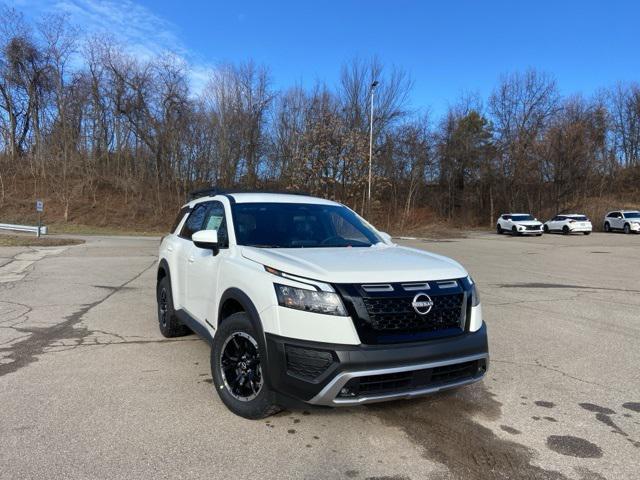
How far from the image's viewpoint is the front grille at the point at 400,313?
3324mm

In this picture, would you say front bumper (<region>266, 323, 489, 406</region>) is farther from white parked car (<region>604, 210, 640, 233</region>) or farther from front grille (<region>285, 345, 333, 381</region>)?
white parked car (<region>604, 210, 640, 233</region>)

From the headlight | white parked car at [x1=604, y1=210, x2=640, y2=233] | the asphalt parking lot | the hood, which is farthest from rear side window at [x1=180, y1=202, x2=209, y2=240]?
white parked car at [x1=604, y1=210, x2=640, y2=233]

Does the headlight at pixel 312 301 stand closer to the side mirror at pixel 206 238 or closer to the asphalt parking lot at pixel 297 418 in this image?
the asphalt parking lot at pixel 297 418

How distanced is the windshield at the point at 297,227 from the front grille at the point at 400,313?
4.08 ft

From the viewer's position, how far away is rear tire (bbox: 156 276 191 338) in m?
5.99

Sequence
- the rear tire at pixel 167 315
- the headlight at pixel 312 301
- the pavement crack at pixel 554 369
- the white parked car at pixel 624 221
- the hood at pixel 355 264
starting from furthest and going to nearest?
the white parked car at pixel 624 221, the rear tire at pixel 167 315, the pavement crack at pixel 554 369, the hood at pixel 355 264, the headlight at pixel 312 301

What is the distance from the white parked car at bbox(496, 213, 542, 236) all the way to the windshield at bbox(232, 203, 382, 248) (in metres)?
35.6

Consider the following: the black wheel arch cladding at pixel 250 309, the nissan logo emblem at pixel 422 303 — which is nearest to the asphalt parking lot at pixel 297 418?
the black wheel arch cladding at pixel 250 309

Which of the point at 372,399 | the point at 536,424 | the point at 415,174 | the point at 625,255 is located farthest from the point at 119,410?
the point at 415,174

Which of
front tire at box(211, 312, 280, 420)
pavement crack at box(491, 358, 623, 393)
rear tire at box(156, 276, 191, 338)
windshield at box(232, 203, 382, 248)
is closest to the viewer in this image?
front tire at box(211, 312, 280, 420)

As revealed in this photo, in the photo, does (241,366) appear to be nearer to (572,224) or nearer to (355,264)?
(355,264)

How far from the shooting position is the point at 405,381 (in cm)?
339

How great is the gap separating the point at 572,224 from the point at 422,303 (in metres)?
39.7

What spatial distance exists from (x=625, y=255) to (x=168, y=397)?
21904 millimetres
